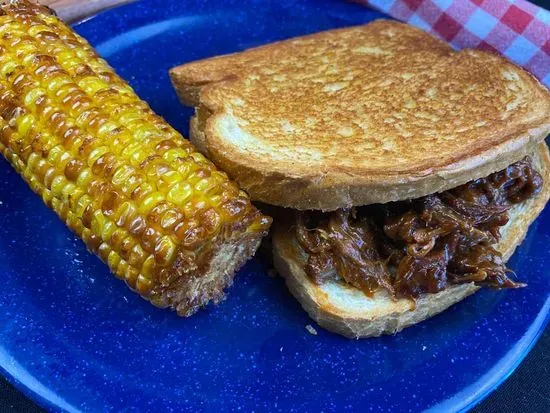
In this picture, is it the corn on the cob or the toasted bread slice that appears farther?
the toasted bread slice

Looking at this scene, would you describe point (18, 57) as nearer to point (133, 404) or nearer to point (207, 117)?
point (207, 117)

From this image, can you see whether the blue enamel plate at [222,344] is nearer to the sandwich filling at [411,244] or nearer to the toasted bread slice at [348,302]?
the toasted bread slice at [348,302]

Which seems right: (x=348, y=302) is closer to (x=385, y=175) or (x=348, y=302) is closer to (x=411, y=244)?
(x=411, y=244)

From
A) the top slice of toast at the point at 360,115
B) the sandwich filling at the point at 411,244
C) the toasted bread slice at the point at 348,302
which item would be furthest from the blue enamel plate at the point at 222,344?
the top slice of toast at the point at 360,115

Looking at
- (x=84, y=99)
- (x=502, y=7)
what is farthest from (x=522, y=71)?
(x=84, y=99)

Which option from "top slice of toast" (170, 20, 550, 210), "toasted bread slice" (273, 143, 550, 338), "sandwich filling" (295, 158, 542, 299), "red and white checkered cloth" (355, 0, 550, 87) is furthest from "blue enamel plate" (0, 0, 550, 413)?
"red and white checkered cloth" (355, 0, 550, 87)

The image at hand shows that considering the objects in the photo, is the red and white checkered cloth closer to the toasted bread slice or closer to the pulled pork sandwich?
the pulled pork sandwich

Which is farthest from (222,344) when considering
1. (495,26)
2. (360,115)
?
(495,26)
